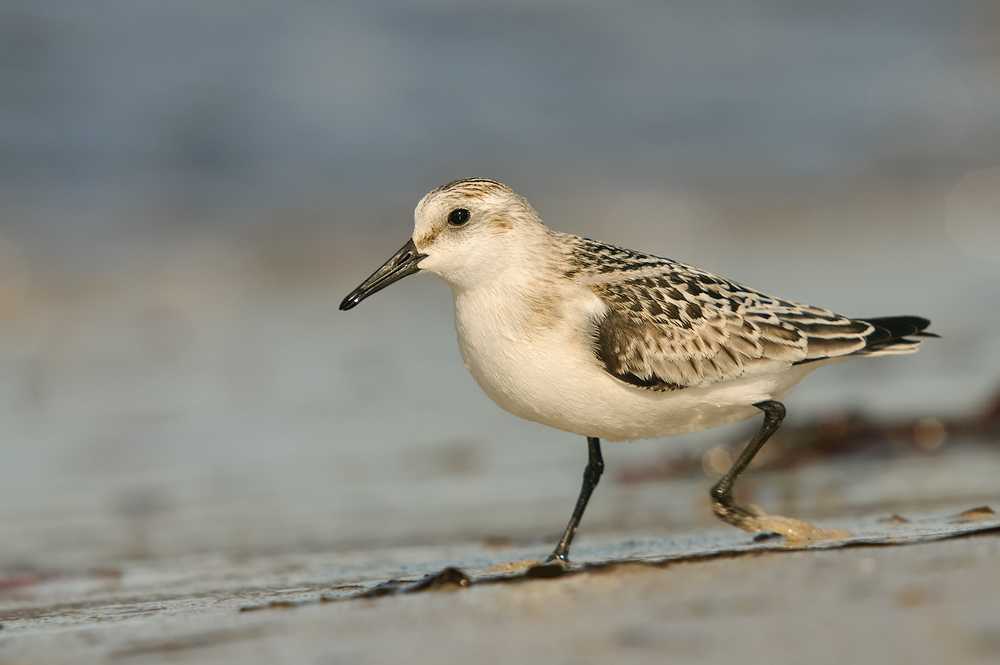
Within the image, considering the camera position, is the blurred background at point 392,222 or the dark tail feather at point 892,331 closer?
the dark tail feather at point 892,331

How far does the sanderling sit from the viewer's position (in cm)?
442

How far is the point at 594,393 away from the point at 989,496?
1978mm

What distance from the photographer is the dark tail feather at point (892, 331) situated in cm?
502

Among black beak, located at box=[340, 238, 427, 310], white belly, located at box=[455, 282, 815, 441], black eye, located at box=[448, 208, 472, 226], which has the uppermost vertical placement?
black eye, located at box=[448, 208, 472, 226]

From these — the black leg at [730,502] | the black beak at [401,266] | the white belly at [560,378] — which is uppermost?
the black beak at [401,266]

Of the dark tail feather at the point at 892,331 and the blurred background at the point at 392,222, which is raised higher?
the blurred background at the point at 392,222

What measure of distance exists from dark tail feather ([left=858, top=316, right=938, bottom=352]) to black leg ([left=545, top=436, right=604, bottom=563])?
125 centimetres

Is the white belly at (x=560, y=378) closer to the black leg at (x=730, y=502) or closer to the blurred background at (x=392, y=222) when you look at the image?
the black leg at (x=730, y=502)

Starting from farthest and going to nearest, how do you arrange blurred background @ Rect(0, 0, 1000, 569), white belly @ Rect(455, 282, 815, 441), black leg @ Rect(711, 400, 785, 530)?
1. blurred background @ Rect(0, 0, 1000, 569)
2. black leg @ Rect(711, 400, 785, 530)
3. white belly @ Rect(455, 282, 815, 441)

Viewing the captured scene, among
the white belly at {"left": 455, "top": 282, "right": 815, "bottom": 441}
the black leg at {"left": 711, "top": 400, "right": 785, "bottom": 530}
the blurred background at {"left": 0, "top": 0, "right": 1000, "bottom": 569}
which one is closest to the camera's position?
the white belly at {"left": 455, "top": 282, "right": 815, "bottom": 441}

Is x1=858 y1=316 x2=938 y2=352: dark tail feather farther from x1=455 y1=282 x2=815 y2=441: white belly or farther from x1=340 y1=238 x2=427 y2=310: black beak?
x1=340 y1=238 x2=427 y2=310: black beak

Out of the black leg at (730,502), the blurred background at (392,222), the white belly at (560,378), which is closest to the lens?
the white belly at (560,378)

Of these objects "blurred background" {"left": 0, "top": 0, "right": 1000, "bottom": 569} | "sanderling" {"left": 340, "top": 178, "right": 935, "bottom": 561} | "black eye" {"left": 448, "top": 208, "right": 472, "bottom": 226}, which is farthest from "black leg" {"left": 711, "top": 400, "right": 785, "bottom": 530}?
"black eye" {"left": 448, "top": 208, "right": 472, "bottom": 226}

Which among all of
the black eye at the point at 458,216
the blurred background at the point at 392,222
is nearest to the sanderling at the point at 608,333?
the black eye at the point at 458,216
